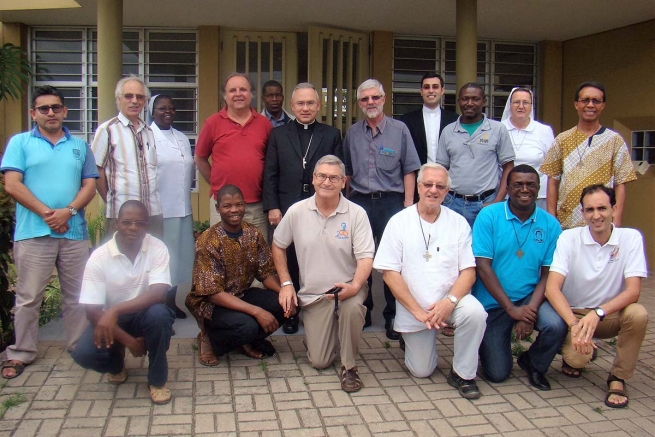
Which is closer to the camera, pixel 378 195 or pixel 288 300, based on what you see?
pixel 288 300

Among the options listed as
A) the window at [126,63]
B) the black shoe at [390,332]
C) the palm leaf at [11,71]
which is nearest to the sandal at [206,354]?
the black shoe at [390,332]

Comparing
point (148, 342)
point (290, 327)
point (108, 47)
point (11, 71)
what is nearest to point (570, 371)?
point (290, 327)

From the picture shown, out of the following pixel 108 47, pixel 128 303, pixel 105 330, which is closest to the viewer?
pixel 105 330

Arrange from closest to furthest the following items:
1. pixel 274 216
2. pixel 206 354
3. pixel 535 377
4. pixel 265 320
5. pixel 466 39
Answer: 1. pixel 535 377
2. pixel 265 320
3. pixel 206 354
4. pixel 274 216
5. pixel 466 39

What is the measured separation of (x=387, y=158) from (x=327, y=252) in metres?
1.03

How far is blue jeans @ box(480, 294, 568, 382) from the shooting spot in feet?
12.5

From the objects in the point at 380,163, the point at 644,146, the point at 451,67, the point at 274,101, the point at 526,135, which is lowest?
the point at 380,163

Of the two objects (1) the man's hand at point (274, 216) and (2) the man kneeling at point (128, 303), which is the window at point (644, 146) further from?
(2) the man kneeling at point (128, 303)

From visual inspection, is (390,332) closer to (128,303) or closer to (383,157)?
(383,157)

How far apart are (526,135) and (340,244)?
6.55ft

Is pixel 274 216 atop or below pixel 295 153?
below

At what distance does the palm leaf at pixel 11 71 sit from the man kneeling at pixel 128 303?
202 inches

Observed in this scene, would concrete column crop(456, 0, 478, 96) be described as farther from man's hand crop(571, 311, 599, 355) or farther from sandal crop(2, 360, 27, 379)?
sandal crop(2, 360, 27, 379)

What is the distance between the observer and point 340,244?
408cm
